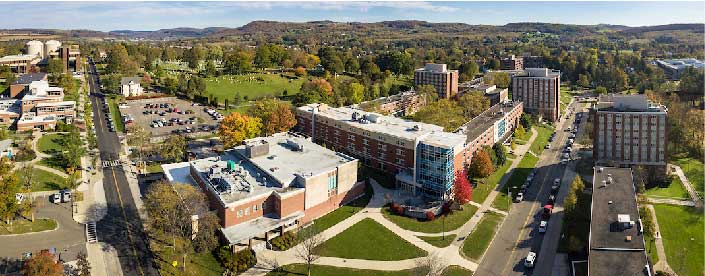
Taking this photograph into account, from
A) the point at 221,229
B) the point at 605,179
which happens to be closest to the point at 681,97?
the point at 605,179

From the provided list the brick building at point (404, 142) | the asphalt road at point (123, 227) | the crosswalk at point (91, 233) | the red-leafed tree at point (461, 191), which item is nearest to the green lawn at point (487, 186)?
the brick building at point (404, 142)

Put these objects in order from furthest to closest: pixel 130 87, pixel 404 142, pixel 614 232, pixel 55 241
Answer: pixel 130 87 < pixel 404 142 < pixel 55 241 < pixel 614 232

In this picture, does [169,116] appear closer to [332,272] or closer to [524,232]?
[332,272]

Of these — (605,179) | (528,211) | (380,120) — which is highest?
(380,120)

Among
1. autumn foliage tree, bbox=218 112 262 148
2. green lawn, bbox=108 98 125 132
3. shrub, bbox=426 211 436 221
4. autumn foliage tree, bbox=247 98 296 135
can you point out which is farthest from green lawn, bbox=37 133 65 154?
shrub, bbox=426 211 436 221

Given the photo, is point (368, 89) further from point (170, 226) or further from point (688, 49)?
point (688, 49)

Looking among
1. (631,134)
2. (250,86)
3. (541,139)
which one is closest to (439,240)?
(631,134)

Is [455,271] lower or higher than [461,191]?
lower
